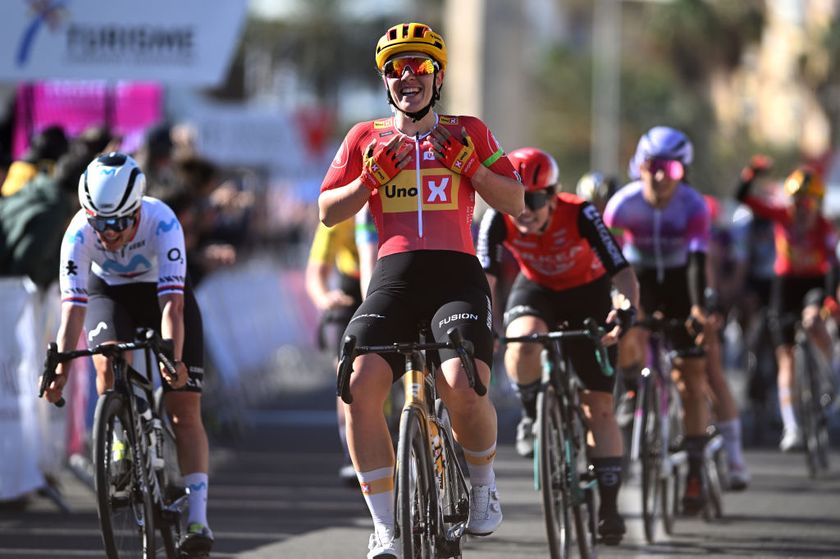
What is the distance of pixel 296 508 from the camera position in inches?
453

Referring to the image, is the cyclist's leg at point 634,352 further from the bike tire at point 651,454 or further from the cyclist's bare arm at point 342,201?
the cyclist's bare arm at point 342,201

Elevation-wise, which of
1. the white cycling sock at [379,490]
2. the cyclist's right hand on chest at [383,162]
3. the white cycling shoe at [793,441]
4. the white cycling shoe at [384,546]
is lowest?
the white cycling shoe at [384,546]

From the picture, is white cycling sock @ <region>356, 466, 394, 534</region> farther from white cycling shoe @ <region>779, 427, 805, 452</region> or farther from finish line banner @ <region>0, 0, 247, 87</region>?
finish line banner @ <region>0, 0, 247, 87</region>

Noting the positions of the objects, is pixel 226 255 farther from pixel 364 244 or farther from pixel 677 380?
pixel 677 380

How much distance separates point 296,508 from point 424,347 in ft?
15.6

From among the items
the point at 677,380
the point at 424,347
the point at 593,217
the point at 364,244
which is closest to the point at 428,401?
the point at 424,347

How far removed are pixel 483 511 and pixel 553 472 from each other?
1.15m

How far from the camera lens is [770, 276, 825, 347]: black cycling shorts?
14.0 metres

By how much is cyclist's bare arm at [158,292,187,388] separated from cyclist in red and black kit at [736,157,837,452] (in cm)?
615

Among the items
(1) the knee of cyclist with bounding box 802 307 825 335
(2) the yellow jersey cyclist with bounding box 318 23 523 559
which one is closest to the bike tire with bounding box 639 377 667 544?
(2) the yellow jersey cyclist with bounding box 318 23 523 559

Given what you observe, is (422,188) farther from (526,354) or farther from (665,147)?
(665,147)

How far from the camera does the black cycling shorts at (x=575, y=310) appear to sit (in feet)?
Answer: 30.7

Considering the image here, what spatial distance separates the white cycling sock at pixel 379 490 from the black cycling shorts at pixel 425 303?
40cm

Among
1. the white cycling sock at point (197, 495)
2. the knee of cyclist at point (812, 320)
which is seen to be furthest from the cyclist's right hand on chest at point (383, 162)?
the knee of cyclist at point (812, 320)
